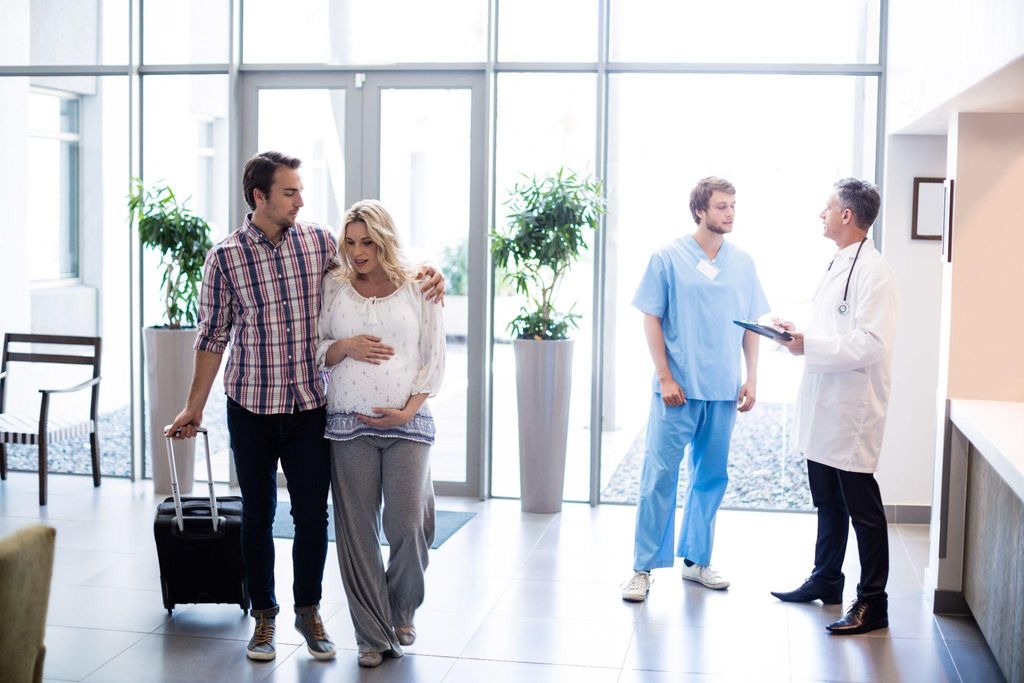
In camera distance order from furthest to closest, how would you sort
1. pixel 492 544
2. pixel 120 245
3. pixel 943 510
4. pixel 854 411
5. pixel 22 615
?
pixel 120 245 → pixel 492 544 → pixel 943 510 → pixel 854 411 → pixel 22 615

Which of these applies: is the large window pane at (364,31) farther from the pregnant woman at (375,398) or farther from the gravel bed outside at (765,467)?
the pregnant woman at (375,398)

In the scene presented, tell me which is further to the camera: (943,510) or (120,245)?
(120,245)

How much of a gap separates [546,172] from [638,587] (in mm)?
2493

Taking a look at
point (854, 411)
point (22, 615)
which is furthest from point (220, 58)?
point (22, 615)

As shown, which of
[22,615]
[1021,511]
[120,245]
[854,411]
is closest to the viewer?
[22,615]

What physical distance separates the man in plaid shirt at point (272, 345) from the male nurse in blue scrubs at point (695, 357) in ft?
3.69

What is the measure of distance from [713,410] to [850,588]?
3.03 feet

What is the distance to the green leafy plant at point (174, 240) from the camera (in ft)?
19.6

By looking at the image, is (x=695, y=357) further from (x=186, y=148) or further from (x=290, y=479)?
(x=186, y=148)

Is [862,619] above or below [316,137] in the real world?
below

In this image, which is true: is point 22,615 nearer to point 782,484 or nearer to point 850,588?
point 850,588

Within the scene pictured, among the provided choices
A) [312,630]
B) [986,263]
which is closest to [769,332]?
[986,263]

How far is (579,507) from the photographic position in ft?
19.8

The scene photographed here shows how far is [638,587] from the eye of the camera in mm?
4375
